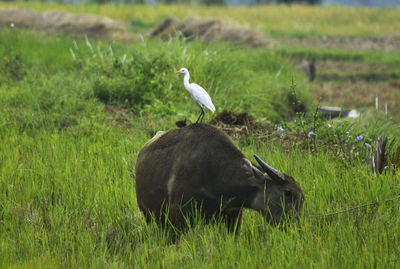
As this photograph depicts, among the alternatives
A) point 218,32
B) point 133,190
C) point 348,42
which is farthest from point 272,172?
point 348,42

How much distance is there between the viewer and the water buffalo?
2.63 m

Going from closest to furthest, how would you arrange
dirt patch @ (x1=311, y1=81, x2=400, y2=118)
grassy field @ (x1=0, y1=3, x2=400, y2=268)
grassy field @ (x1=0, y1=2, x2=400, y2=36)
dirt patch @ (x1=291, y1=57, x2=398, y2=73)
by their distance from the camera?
grassy field @ (x1=0, y1=3, x2=400, y2=268) < dirt patch @ (x1=311, y1=81, x2=400, y2=118) < dirt patch @ (x1=291, y1=57, x2=398, y2=73) < grassy field @ (x1=0, y1=2, x2=400, y2=36)

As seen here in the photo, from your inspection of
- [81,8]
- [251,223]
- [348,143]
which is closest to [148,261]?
[251,223]

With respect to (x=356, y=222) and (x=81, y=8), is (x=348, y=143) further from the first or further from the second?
(x=81, y=8)

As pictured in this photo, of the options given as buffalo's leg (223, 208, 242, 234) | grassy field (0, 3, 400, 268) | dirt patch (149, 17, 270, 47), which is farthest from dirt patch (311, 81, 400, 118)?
buffalo's leg (223, 208, 242, 234)

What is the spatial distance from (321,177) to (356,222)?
2.15ft

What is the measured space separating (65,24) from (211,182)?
46.4 ft

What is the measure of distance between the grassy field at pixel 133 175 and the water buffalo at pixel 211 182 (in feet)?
0.51

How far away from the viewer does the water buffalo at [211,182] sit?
2629mm

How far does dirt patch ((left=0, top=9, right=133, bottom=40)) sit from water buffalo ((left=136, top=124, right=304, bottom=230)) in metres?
12.4

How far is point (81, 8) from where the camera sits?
21781 millimetres

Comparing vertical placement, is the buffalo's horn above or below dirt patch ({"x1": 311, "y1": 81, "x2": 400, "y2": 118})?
above

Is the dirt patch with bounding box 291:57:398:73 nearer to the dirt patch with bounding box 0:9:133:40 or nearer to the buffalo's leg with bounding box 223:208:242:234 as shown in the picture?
the dirt patch with bounding box 0:9:133:40

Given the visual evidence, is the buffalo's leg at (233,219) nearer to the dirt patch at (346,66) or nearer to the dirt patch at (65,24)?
the dirt patch at (346,66)
